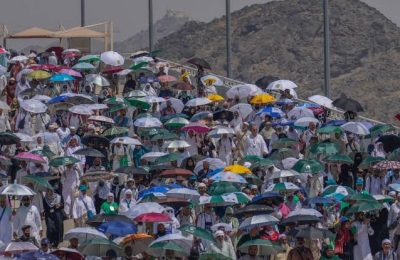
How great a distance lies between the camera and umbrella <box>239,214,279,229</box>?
26950 millimetres

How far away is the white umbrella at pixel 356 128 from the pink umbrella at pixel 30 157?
7.20m

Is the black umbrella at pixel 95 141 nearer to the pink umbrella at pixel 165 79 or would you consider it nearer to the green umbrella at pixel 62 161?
the green umbrella at pixel 62 161

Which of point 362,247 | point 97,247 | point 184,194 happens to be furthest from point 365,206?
point 97,247

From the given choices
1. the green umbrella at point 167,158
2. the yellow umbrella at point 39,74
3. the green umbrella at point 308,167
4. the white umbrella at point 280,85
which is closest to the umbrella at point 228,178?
the green umbrella at point 308,167

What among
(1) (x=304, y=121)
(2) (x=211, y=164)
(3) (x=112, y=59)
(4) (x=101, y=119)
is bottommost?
(2) (x=211, y=164)

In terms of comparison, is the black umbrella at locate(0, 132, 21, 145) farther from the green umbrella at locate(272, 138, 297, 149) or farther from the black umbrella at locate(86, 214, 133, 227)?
the black umbrella at locate(86, 214, 133, 227)

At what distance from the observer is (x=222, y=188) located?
2939 cm

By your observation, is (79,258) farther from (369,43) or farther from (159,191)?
(369,43)

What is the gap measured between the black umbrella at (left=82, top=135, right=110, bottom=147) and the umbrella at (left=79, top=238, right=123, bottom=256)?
8989mm

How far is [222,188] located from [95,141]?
19.1 ft

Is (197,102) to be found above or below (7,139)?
above

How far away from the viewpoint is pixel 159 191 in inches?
1155

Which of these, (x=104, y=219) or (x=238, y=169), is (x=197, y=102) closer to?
(x=238, y=169)

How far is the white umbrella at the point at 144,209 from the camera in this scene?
27328 millimetres
